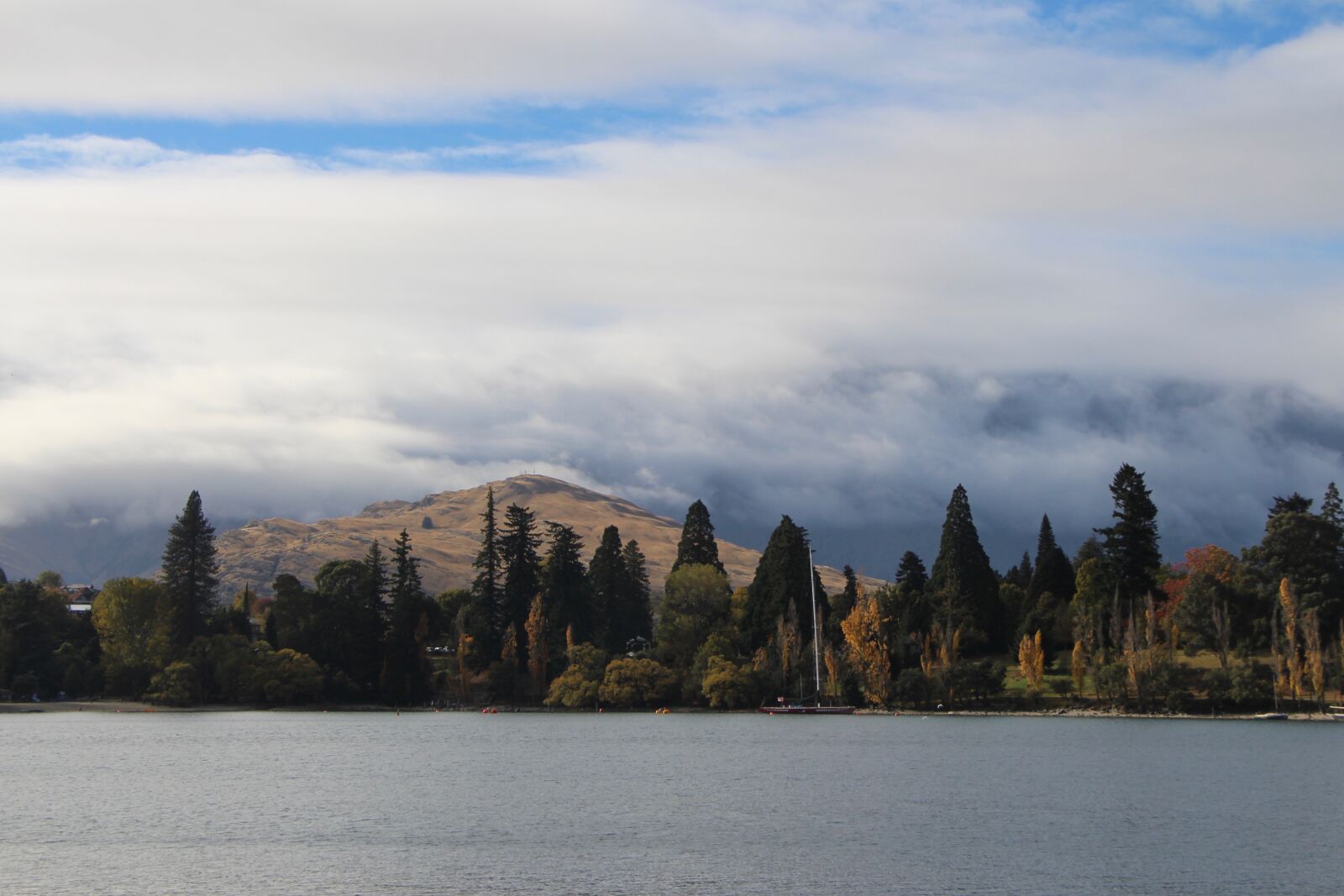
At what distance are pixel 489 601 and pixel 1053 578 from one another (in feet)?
216

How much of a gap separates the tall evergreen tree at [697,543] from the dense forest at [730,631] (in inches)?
15.0

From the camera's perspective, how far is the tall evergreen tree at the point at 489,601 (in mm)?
176000

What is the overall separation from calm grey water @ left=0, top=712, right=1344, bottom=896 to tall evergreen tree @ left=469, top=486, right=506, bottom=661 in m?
58.6

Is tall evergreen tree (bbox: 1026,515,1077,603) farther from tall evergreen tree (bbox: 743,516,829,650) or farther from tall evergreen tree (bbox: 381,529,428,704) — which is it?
tall evergreen tree (bbox: 381,529,428,704)

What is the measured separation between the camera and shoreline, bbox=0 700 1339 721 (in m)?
134

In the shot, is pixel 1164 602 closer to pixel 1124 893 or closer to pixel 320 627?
pixel 320 627

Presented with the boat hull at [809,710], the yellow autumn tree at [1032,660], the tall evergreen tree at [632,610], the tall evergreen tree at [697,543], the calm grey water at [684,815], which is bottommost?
the calm grey water at [684,815]

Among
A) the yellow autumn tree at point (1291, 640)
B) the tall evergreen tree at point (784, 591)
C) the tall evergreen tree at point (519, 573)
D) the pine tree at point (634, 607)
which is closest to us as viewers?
the yellow autumn tree at point (1291, 640)

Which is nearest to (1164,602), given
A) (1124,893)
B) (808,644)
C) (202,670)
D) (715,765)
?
(808,644)

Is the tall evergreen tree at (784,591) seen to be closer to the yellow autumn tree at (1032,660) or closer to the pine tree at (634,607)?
the pine tree at (634,607)

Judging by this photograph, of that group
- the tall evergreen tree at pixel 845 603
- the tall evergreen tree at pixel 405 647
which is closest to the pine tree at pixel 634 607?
the tall evergreen tree at pixel 405 647

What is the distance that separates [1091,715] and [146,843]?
99.8 m

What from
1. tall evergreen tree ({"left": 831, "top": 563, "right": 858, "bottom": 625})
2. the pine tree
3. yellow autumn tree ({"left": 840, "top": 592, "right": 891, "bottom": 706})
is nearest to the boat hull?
yellow autumn tree ({"left": 840, "top": 592, "right": 891, "bottom": 706})

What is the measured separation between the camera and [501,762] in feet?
313
